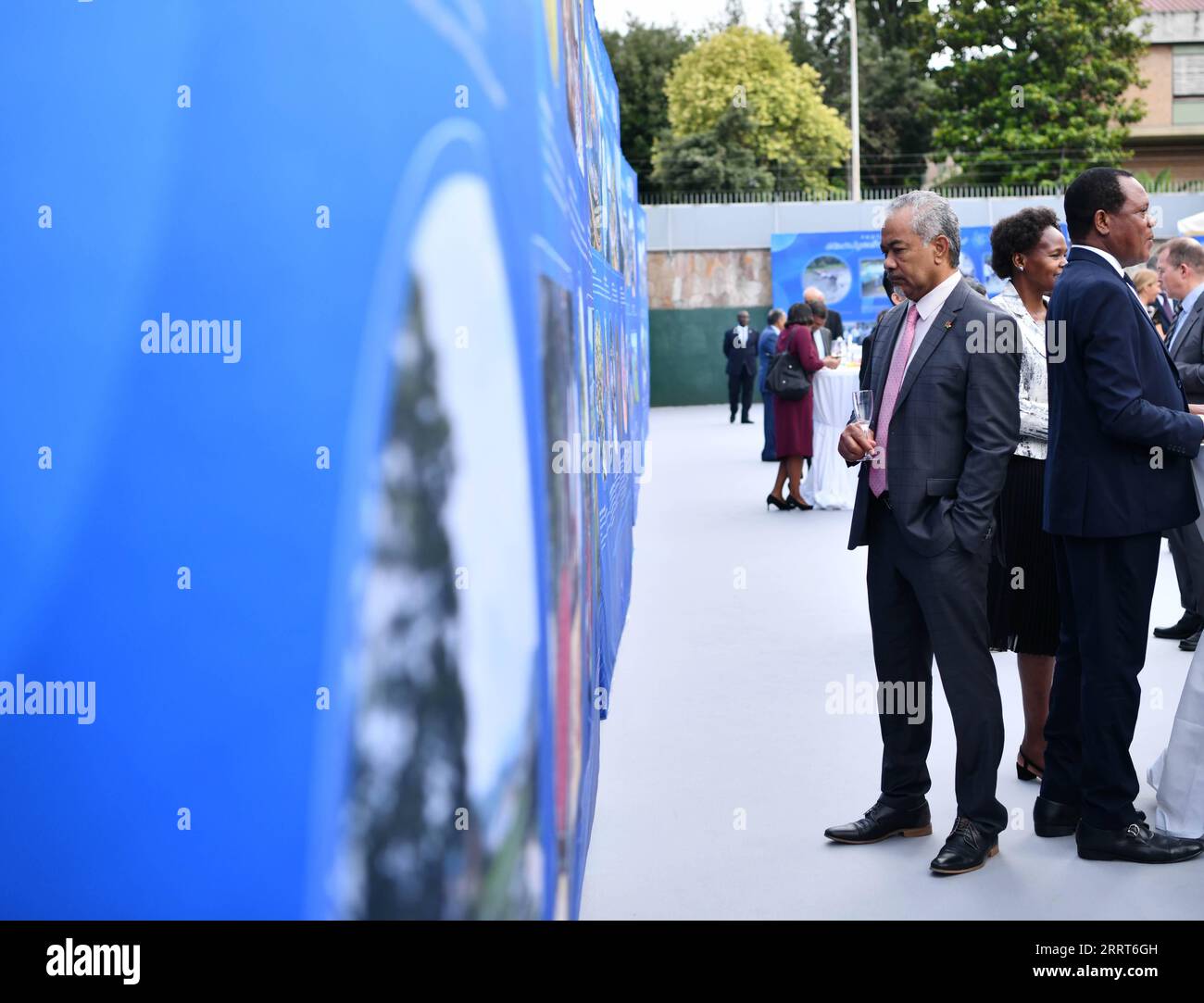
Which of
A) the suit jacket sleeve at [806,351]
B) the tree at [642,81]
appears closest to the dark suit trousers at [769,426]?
the suit jacket sleeve at [806,351]

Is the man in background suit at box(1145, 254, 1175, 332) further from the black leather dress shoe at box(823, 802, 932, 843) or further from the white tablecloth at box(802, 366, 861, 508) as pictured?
the black leather dress shoe at box(823, 802, 932, 843)

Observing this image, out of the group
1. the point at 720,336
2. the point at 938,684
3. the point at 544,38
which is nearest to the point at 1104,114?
the point at 720,336

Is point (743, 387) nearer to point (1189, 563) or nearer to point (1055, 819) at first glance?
point (1189, 563)

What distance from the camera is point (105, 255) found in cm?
212

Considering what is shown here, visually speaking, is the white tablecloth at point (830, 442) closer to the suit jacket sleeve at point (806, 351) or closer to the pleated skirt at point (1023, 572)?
the suit jacket sleeve at point (806, 351)

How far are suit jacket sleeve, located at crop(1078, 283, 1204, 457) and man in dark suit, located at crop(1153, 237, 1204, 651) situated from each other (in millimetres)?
2789

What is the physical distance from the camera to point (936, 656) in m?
4.10

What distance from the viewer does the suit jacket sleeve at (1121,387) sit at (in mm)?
3955

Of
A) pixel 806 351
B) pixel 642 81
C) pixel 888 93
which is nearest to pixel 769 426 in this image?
pixel 806 351

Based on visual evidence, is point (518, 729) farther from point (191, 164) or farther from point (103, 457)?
point (191, 164)

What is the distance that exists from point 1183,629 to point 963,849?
3.51 m

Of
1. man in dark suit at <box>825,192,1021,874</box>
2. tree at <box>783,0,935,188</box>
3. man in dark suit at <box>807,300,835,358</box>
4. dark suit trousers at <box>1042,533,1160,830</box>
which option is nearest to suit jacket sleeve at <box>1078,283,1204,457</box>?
man in dark suit at <box>825,192,1021,874</box>

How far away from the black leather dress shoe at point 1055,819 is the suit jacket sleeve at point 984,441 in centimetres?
105
